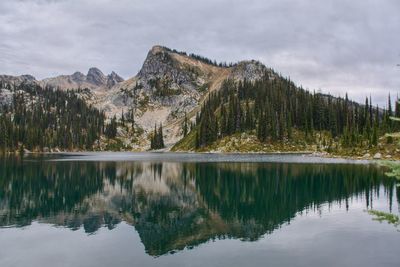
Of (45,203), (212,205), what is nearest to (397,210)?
(212,205)

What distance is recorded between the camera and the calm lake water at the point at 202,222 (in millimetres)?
30172

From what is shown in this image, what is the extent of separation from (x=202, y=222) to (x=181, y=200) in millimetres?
16122

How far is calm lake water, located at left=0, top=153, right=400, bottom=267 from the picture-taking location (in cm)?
3017

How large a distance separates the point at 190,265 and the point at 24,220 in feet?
91.3

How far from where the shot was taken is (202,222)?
43844mm

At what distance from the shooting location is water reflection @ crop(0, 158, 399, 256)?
41031mm

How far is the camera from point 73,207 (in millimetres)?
53844

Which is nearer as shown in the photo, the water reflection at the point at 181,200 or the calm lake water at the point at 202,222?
the calm lake water at the point at 202,222

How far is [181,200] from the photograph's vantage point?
5962cm

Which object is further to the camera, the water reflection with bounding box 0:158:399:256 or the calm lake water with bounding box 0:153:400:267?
the water reflection with bounding box 0:158:399:256

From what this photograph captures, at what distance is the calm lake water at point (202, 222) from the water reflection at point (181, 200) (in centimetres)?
14

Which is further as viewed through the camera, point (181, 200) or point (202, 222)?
point (181, 200)

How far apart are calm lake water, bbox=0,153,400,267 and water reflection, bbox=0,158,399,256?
14 cm

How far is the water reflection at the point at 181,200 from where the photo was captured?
135 feet
